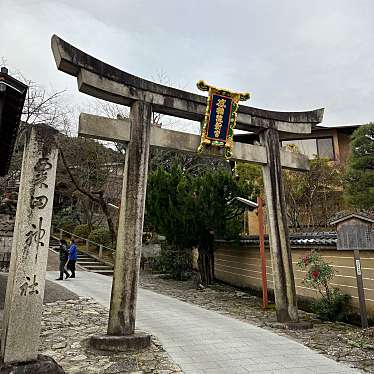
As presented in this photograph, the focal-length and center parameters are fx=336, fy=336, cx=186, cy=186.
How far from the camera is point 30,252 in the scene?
4898mm

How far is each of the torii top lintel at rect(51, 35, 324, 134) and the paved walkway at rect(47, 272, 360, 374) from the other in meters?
5.24

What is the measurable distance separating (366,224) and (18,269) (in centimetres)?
761

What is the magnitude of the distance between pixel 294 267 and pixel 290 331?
417 centimetres

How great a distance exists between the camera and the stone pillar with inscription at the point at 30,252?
4633mm

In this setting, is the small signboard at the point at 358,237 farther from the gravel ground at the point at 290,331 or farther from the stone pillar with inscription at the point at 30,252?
the stone pillar with inscription at the point at 30,252

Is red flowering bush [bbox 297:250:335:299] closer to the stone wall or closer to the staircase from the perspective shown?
the stone wall

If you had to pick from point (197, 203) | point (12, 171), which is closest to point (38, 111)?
point (12, 171)

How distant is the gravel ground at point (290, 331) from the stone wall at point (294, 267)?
704mm

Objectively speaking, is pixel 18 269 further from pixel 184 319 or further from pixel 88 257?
pixel 88 257

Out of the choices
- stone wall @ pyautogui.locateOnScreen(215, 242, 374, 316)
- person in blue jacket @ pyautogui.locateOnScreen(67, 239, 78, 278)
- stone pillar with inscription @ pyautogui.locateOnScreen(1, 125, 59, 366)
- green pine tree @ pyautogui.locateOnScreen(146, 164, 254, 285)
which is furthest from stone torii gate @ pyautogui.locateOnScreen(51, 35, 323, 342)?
person in blue jacket @ pyautogui.locateOnScreen(67, 239, 78, 278)

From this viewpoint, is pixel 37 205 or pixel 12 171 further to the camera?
pixel 12 171

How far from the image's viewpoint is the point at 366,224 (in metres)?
8.22

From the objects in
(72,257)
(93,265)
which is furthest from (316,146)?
(72,257)

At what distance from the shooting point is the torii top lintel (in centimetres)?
671
